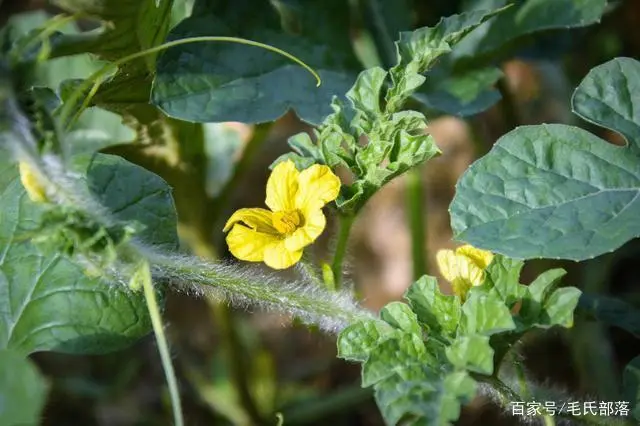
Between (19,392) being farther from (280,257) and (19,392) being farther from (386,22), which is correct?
(386,22)

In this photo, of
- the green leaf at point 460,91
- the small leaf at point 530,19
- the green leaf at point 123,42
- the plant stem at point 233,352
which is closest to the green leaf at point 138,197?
the green leaf at point 123,42

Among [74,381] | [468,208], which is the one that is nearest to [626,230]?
[468,208]

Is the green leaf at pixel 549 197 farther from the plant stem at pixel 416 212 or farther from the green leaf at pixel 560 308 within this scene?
the plant stem at pixel 416 212

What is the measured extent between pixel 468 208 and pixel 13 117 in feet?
2.54

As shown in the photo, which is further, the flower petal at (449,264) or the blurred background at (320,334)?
the blurred background at (320,334)

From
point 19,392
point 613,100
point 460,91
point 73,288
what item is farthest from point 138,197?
point 613,100

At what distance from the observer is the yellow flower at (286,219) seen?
58.2 inches

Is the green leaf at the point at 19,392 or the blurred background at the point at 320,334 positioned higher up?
the green leaf at the point at 19,392

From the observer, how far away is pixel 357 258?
3211 millimetres

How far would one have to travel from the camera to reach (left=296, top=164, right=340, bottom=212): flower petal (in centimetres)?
149

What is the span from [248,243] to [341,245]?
197mm

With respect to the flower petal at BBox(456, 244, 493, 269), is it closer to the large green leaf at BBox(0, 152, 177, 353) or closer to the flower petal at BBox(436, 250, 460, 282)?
the flower petal at BBox(436, 250, 460, 282)

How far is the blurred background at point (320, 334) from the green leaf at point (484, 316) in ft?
2.63


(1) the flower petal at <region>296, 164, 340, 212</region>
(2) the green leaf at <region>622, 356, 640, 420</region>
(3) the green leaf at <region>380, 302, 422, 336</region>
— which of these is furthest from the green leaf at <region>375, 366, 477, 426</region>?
(2) the green leaf at <region>622, 356, 640, 420</region>
